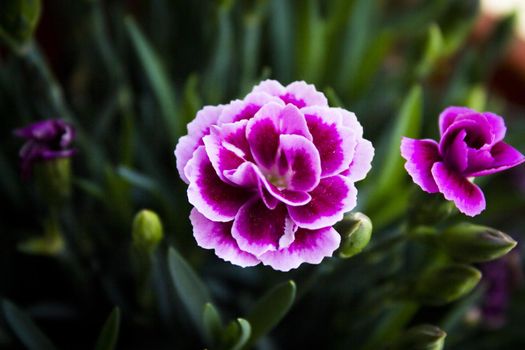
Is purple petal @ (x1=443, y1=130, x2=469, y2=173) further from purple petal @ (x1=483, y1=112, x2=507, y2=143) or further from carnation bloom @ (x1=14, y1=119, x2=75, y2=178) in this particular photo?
carnation bloom @ (x1=14, y1=119, x2=75, y2=178)

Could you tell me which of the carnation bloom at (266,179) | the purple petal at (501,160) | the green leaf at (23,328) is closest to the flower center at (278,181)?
the carnation bloom at (266,179)

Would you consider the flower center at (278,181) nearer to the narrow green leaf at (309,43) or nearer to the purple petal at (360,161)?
the purple petal at (360,161)

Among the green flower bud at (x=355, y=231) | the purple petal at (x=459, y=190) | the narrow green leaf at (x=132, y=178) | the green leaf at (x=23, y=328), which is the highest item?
the purple petal at (x=459, y=190)

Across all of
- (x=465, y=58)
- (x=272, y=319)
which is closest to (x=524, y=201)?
(x=465, y=58)

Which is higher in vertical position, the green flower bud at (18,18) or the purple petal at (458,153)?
the green flower bud at (18,18)

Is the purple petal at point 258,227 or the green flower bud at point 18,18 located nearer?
the purple petal at point 258,227

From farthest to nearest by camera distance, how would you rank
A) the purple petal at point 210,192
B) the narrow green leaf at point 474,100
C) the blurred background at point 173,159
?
the narrow green leaf at point 474,100, the blurred background at point 173,159, the purple petal at point 210,192
